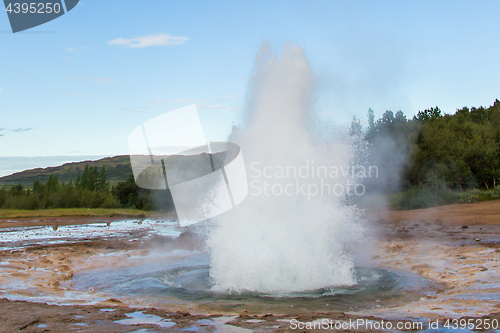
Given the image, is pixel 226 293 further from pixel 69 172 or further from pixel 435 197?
pixel 69 172

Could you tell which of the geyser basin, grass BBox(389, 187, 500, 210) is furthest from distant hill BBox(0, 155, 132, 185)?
the geyser basin

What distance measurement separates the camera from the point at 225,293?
882cm

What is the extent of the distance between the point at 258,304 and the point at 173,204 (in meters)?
44.3

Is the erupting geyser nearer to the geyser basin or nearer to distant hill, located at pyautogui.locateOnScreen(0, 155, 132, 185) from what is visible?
the geyser basin

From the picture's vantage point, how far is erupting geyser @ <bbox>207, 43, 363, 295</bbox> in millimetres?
9320

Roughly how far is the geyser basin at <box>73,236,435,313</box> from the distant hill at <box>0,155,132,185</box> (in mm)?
137413

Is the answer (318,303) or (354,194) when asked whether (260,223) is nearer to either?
(318,303)

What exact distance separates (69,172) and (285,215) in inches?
6236

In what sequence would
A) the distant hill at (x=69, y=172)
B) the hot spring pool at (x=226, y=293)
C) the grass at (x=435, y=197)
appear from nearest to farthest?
the hot spring pool at (x=226, y=293) → the grass at (x=435, y=197) → the distant hill at (x=69, y=172)

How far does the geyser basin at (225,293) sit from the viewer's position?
776 cm

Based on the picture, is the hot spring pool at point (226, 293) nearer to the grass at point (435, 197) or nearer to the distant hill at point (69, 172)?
the grass at point (435, 197)

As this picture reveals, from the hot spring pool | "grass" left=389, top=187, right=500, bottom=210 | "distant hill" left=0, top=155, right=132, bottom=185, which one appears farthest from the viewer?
"distant hill" left=0, top=155, right=132, bottom=185

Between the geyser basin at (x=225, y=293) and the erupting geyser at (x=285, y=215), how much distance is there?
494mm

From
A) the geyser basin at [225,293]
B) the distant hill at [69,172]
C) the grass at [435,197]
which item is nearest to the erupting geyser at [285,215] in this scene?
the geyser basin at [225,293]
